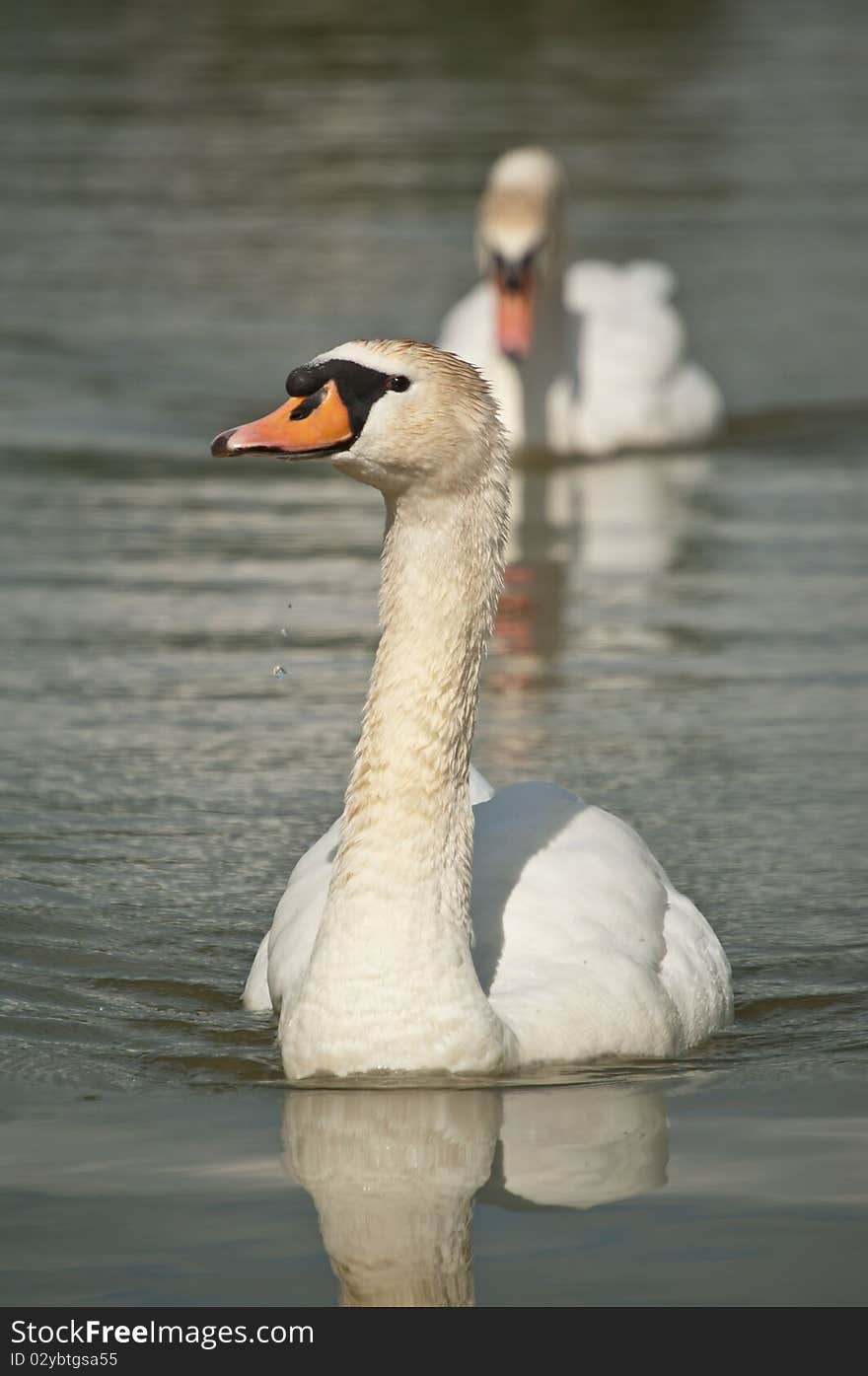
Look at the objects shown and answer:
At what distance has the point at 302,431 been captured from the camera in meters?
5.58

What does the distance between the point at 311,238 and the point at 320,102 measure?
7822 mm

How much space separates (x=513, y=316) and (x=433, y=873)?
9.21 metres

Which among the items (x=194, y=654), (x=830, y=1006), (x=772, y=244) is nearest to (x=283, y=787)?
(x=194, y=654)

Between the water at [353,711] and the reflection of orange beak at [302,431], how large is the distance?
1.40m

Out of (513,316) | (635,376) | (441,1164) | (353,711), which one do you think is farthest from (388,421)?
(635,376)

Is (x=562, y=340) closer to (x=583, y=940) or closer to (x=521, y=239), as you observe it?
(x=521, y=239)

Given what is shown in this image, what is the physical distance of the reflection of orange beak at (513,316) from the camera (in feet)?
48.3

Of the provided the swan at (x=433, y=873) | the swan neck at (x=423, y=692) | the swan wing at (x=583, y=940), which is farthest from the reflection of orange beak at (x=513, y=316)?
the swan neck at (x=423, y=692)

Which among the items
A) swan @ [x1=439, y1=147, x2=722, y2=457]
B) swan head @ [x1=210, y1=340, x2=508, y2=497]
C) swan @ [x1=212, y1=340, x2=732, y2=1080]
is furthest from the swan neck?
swan @ [x1=439, y1=147, x2=722, y2=457]

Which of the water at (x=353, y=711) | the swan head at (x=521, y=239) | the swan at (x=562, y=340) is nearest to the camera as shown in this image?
the water at (x=353, y=711)

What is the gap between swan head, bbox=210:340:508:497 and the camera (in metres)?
5.59

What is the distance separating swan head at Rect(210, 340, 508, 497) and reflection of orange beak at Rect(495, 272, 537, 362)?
347 inches

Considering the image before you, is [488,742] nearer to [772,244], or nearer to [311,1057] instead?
[311,1057]

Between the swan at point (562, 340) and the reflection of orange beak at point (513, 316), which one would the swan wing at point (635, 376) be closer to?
the swan at point (562, 340)
